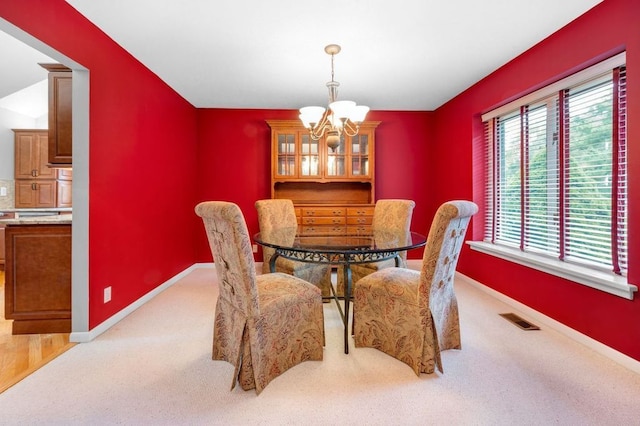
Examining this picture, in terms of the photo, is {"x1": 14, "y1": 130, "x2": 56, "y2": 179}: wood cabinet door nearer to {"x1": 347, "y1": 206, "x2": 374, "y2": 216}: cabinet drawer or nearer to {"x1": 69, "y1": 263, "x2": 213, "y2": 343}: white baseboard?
{"x1": 69, "y1": 263, "x2": 213, "y2": 343}: white baseboard

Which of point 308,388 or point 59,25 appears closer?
point 308,388

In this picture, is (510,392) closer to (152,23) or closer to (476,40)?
(476,40)

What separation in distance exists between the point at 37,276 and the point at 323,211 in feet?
9.42

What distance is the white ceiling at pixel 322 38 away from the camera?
2.02 meters

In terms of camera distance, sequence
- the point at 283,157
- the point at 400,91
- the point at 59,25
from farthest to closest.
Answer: the point at 283,157
the point at 400,91
the point at 59,25

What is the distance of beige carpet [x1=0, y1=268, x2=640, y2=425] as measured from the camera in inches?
54.0

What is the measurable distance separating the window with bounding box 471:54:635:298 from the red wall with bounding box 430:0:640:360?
12 cm

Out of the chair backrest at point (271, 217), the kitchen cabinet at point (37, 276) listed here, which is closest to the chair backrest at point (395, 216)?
the chair backrest at point (271, 217)

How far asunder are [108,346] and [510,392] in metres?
2.55

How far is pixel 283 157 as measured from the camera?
13.4ft

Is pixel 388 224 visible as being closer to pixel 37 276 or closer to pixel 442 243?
pixel 442 243

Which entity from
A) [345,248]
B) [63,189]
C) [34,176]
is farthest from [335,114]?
[34,176]

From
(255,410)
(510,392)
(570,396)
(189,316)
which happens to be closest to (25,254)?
(189,316)

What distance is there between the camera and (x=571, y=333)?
85.1 inches
